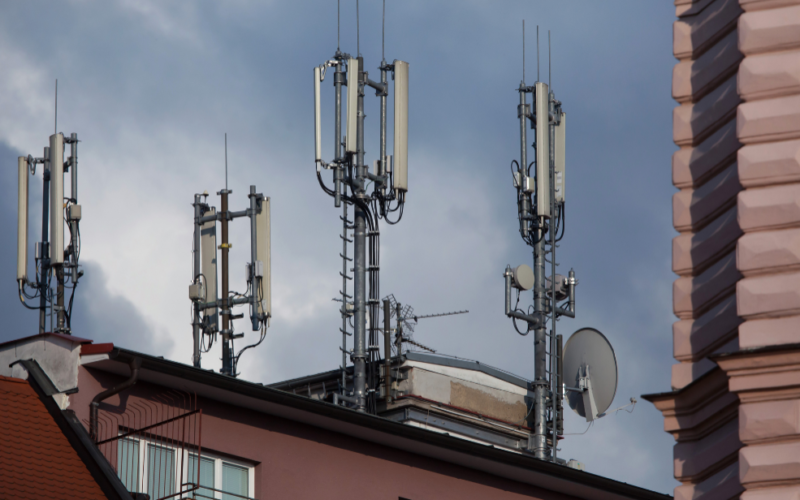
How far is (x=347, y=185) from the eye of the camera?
1302 inches

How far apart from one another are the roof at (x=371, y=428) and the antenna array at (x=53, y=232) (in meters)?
8.67

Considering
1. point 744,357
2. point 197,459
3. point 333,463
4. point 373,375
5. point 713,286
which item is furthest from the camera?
point 373,375

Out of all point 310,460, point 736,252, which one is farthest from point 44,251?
point 736,252

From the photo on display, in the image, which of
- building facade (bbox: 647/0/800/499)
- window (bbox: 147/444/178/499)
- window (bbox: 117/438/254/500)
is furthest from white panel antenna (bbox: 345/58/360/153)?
building facade (bbox: 647/0/800/499)

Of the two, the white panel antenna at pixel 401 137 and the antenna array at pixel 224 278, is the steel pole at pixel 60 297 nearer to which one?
the antenna array at pixel 224 278

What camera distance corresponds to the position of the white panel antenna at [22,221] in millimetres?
30094

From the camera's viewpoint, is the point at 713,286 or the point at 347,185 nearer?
the point at 713,286

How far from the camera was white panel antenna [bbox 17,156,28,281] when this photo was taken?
98.7 feet

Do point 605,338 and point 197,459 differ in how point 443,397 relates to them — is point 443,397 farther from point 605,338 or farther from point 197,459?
point 197,459

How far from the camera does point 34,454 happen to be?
1967 centimetres

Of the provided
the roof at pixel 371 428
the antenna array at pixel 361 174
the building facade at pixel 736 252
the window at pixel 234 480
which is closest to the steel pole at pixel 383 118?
the antenna array at pixel 361 174

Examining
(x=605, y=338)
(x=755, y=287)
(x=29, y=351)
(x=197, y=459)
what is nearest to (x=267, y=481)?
(x=197, y=459)

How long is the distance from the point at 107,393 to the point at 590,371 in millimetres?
15041

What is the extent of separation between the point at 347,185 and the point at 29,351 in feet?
43.0
